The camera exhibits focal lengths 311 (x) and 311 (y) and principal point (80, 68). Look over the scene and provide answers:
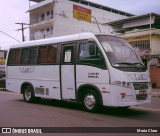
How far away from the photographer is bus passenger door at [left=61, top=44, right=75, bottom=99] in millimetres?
11742

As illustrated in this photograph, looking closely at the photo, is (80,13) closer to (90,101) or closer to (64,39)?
(64,39)

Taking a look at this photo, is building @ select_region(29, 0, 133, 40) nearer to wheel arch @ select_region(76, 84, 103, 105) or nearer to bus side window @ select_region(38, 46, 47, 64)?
bus side window @ select_region(38, 46, 47, 64)

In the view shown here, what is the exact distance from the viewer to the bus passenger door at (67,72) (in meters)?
11.7

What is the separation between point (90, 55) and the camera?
1104cm

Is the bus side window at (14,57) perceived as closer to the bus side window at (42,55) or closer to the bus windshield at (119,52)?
the bus side window at (42,55)

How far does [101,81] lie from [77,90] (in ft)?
4.26

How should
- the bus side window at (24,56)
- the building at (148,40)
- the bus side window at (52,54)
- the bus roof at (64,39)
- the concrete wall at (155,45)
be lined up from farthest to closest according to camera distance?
1. the concrete wall at (155,45)
2. the building at (148,40)
3. the bus side window at (24,56)
4. the bus side window at (52,54)
5. the bus roof at (64,39)

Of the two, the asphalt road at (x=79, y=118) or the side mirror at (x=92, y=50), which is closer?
the asphalt road at (x=79, y=118)

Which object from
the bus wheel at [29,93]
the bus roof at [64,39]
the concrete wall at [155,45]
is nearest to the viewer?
the bus roof at [64,39]

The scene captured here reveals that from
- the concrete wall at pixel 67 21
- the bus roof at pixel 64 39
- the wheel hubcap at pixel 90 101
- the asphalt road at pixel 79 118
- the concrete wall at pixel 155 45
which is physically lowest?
the asphalt road at pixel 79 118

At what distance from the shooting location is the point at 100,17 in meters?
57.3

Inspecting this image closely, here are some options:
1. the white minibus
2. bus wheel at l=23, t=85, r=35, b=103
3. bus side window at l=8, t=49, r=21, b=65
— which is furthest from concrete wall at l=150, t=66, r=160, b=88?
the white minibus

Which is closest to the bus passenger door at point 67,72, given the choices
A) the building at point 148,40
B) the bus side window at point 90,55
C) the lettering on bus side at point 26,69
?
the bus side window at point 90,55

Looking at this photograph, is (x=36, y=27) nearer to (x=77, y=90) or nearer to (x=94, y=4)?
(x=94, y=4)
